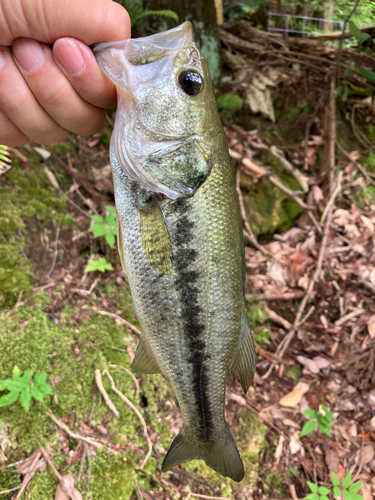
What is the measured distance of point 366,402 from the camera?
3.12m

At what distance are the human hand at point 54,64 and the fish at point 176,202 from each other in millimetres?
81

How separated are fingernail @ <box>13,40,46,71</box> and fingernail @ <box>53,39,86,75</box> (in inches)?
3.2

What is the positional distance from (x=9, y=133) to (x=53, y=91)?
0.41 meters

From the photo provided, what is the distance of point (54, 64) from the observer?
4.42ft

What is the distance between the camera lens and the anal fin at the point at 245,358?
5.39ft

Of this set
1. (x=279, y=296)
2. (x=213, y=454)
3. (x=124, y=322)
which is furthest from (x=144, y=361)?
(x=279, y=296)

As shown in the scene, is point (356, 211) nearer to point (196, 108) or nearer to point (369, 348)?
point (369, 348)

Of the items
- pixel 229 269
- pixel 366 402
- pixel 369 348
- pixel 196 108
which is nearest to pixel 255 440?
pixel 366 402

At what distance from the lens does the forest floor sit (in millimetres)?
2156

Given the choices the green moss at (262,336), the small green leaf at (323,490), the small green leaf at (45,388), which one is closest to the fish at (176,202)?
the small green leaf at (45,388)

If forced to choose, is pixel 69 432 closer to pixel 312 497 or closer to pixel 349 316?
pixel 312 497

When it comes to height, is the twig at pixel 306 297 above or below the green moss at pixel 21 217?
below

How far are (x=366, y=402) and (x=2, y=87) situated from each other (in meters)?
3.85

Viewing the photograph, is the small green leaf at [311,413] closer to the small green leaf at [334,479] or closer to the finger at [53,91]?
the small green leaf at [334,479]
